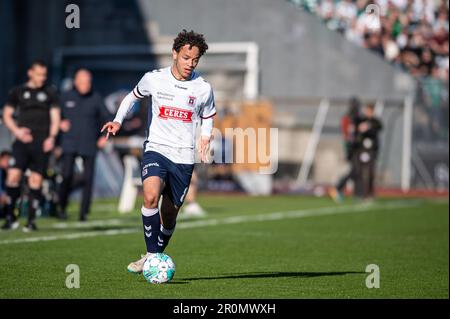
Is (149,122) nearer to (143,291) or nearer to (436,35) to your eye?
(143,291)

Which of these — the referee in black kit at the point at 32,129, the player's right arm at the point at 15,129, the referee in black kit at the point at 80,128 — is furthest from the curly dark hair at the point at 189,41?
the referee in black kit at the point at 80,128

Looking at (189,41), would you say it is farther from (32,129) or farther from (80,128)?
(80,128)

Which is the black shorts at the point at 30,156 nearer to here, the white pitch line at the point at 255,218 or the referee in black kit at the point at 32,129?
the referee in black kit at the point at 32,129

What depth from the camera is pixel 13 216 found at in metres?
16.0

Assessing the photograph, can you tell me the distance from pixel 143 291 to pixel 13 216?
692 cm

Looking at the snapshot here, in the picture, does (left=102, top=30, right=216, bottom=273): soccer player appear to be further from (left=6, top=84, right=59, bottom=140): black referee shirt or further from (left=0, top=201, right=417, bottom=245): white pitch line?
(left=6, top=84, right=59, bottom=140): black referee shirt

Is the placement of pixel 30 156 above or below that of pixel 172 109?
above

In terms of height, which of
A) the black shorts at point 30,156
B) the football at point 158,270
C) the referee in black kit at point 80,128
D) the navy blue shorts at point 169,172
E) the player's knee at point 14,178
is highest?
the referee in black kit at point 80,128

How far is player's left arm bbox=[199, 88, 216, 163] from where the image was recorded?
10.6m

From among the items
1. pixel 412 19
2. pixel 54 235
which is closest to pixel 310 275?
pixel 54 235

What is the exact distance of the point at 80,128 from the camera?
18.6 metres

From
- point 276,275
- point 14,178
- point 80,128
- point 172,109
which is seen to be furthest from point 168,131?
point 80,128

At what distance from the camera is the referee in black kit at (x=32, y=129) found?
51.7ft

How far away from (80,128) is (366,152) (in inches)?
390
